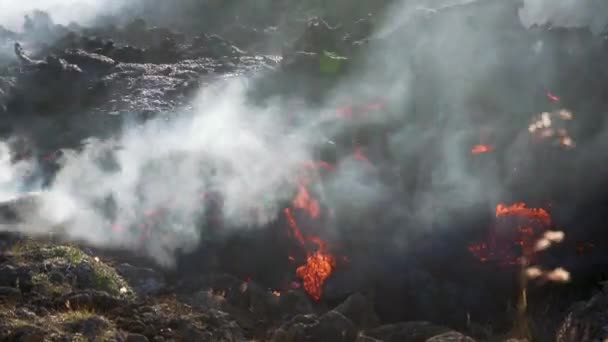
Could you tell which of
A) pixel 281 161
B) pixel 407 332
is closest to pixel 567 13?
pixel 281 161

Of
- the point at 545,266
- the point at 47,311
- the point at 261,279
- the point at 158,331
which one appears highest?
the point at 47,311

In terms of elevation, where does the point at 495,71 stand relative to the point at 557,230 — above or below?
above

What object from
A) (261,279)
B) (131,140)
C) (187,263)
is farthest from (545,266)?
(131,140)

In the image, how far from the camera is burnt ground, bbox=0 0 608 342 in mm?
10539

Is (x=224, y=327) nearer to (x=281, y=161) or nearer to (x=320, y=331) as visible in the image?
(x=320, y=331)

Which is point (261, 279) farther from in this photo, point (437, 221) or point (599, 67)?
point (599, 67)

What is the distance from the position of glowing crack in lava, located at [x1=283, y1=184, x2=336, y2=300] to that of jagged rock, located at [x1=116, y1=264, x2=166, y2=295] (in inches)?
130

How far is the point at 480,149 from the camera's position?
16484mm

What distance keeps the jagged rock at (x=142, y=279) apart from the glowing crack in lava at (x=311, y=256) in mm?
3291

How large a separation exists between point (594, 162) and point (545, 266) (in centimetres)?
350

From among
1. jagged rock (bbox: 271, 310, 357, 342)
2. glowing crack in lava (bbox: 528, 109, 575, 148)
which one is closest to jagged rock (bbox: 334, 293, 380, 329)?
jagged rock (bbox: 271, 310, 357, 342)

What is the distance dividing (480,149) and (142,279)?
9.64 meters

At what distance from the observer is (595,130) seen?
16188mm

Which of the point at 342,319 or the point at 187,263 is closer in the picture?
the point at 342,319
